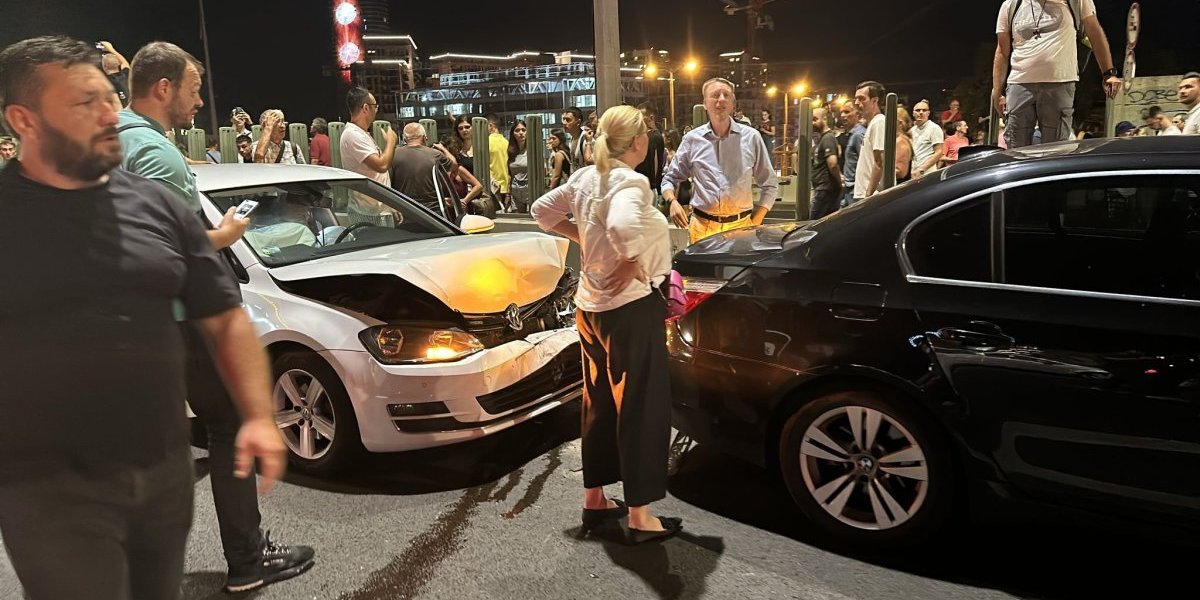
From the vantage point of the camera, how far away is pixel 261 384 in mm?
1936

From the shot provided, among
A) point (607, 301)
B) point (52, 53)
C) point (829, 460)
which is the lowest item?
point (829, 460)

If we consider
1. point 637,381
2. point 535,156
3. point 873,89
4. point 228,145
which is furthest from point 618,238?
point 228,145

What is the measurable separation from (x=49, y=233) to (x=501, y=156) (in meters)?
10.6

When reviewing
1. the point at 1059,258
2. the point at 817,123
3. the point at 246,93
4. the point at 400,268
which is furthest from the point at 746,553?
the point at 246,93

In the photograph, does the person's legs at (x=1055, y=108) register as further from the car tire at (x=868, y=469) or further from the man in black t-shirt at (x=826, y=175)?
the car tire at (x=868, y=469)

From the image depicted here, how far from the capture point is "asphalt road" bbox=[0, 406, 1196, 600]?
3.04 m

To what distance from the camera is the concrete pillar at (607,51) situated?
277 inches

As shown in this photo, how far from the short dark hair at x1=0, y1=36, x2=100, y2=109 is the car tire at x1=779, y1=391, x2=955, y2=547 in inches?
103

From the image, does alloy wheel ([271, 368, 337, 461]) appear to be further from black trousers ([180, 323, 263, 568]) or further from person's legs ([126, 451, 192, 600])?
person's legs ([126, 451, 192, 600])

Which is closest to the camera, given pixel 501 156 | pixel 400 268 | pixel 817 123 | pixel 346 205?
pixel 400 268

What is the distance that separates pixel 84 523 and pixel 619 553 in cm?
207

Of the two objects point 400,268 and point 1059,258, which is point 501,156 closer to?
point 400,268

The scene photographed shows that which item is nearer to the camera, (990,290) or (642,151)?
(990,290)

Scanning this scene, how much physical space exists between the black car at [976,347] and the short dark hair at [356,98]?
148 inches
